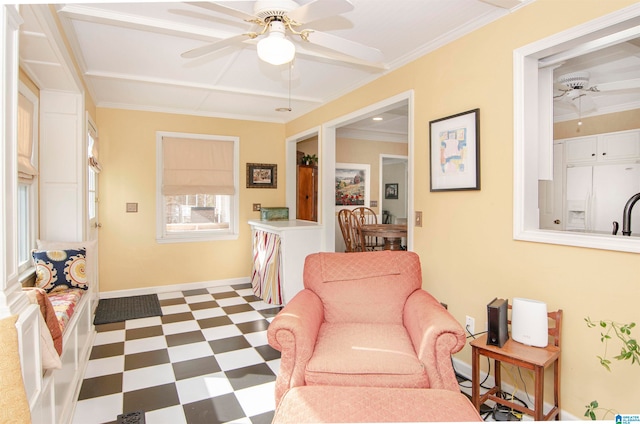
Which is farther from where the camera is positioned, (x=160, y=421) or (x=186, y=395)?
(x=186, y=395)

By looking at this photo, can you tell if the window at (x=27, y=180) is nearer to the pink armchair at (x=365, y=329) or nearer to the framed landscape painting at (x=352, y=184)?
the pink armchair at (x=365, y=329)

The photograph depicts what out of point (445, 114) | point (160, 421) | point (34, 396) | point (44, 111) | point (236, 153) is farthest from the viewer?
point (236, 153)

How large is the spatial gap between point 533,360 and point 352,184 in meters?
4.67

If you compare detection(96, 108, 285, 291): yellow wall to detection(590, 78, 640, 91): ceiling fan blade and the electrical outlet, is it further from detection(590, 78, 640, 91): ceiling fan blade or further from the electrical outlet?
detection(590, 78, 640, 91): ceiling fan blade

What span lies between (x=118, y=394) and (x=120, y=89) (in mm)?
3078

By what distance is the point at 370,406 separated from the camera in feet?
4.70

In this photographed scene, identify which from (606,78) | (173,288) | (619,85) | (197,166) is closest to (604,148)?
(619,85)

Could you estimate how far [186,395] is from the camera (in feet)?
7.65

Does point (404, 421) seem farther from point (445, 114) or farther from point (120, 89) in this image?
point (120, 89)

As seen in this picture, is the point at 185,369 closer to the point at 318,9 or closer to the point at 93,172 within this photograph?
the point at 318,9

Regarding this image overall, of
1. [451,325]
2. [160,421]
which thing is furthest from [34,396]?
[451,325]

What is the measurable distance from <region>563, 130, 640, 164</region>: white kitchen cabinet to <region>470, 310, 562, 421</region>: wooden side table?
387 cm

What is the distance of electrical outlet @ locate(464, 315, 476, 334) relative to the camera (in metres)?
2.53

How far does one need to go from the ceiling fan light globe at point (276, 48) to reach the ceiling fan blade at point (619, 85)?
3.74 m
